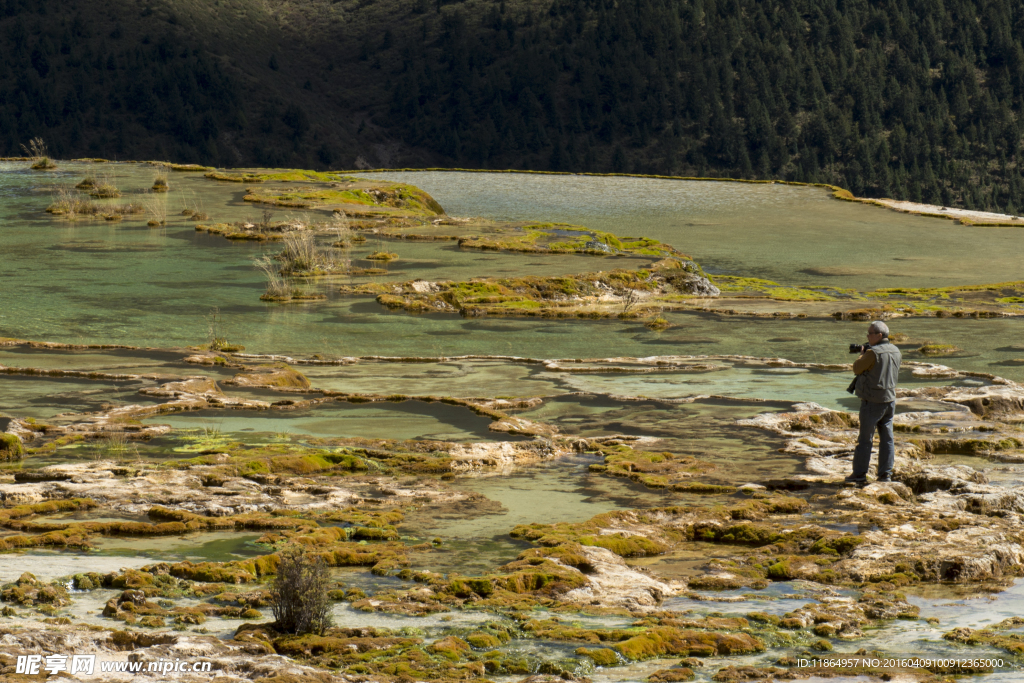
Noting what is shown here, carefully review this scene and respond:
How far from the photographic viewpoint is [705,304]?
20578 mm

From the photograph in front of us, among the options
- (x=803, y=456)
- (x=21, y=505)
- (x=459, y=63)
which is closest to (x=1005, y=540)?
(x=803, y=456)

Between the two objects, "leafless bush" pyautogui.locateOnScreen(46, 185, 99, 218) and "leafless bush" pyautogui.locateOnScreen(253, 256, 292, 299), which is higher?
"leafless bush" pyautogui.locateOnScreen(46, 185, 99, 218)

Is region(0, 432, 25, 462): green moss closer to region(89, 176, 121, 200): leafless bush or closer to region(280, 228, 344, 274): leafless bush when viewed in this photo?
region(280, 228, 344, 274): leafless bush

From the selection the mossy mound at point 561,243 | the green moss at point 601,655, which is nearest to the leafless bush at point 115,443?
→ the green moss at point 601,655

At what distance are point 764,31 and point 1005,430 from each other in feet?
362

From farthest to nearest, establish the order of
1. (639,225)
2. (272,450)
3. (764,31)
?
1. (764,31)
2. (639,225)
3. (272,450)

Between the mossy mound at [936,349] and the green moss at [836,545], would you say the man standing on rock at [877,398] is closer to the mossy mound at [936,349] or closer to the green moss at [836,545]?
the green moss at [836,545]

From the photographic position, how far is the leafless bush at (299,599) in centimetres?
609

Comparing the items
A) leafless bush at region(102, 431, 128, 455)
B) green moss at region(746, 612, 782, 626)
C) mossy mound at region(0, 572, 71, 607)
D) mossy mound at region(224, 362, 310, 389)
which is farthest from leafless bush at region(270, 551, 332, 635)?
mossy mound at region(224, 362, 310, 389)

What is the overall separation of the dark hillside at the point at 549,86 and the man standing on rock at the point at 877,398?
96095 mm

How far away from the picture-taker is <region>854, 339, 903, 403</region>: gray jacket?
9.77 meters

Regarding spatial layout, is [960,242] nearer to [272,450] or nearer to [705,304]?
[705,304]

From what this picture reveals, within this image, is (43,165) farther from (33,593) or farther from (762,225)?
(33,593)

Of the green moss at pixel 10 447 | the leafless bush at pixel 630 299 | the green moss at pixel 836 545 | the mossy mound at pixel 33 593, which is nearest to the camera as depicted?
the mossy mound at pixel 33 593
